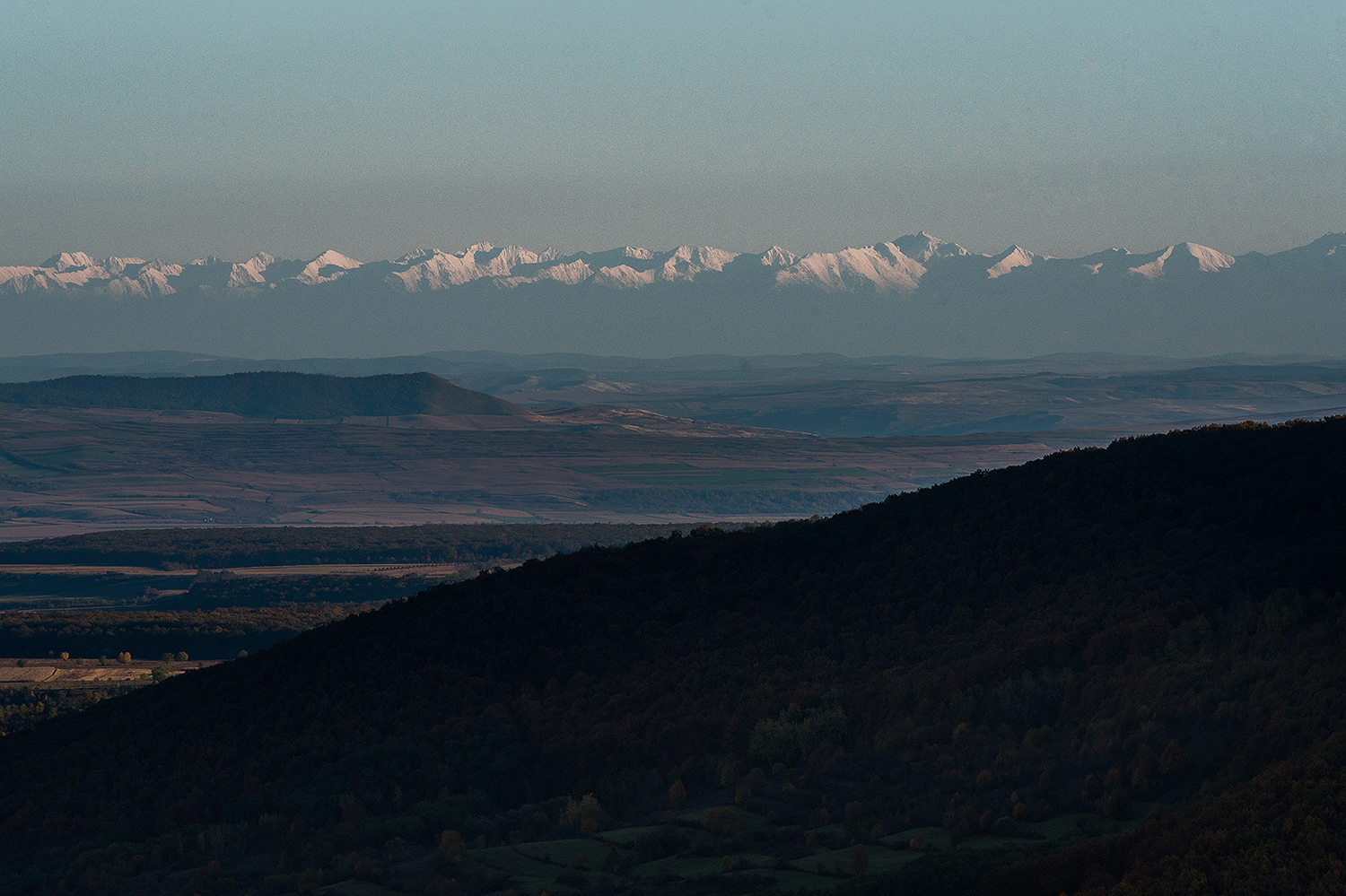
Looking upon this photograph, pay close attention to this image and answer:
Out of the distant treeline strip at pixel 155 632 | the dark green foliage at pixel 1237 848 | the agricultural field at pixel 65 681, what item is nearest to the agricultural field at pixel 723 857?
the dark green foliage at pixel 1237 848

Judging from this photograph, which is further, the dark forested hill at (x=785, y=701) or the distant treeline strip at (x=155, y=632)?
the distant treeline strip at (x=155, y=632)

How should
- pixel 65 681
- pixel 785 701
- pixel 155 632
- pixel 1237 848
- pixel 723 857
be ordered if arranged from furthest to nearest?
1. pixel 155 632
2. pixel 65 681
3. pixel 785 701
4. pixel 723 857
5. pixel 1237 848

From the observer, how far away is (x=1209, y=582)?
43.5 meters

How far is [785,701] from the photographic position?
43.5 metres

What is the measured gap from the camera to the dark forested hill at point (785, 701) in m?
31.6

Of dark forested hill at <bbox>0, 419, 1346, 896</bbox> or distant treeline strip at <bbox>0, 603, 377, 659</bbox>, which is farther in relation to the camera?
distant treeline strip at <bbox>0, 603, 377, 659</bbox>

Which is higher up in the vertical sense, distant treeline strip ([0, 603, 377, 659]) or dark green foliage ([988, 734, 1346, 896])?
dark green foliage ([988, 734, 1346, 896])

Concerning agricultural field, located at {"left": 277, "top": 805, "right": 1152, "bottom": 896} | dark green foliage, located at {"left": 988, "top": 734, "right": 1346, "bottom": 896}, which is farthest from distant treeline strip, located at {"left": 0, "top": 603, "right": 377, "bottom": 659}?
dark green foliage, located at {"left": 988, "top": 734, "right": 1346, "bottom": 896}

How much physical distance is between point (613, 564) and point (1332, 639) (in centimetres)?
3740

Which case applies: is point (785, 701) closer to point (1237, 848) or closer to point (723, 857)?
point (723, 857)

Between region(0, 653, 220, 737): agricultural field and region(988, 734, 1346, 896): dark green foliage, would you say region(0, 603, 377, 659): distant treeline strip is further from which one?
region(988, 734, 1346, 896): dark green foliage

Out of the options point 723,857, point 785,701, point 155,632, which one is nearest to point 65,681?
point 155,632

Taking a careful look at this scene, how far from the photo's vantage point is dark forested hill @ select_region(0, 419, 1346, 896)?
3158 centimetres

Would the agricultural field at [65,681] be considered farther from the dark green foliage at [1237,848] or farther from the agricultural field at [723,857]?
the dark green foliage at [1237,848]
